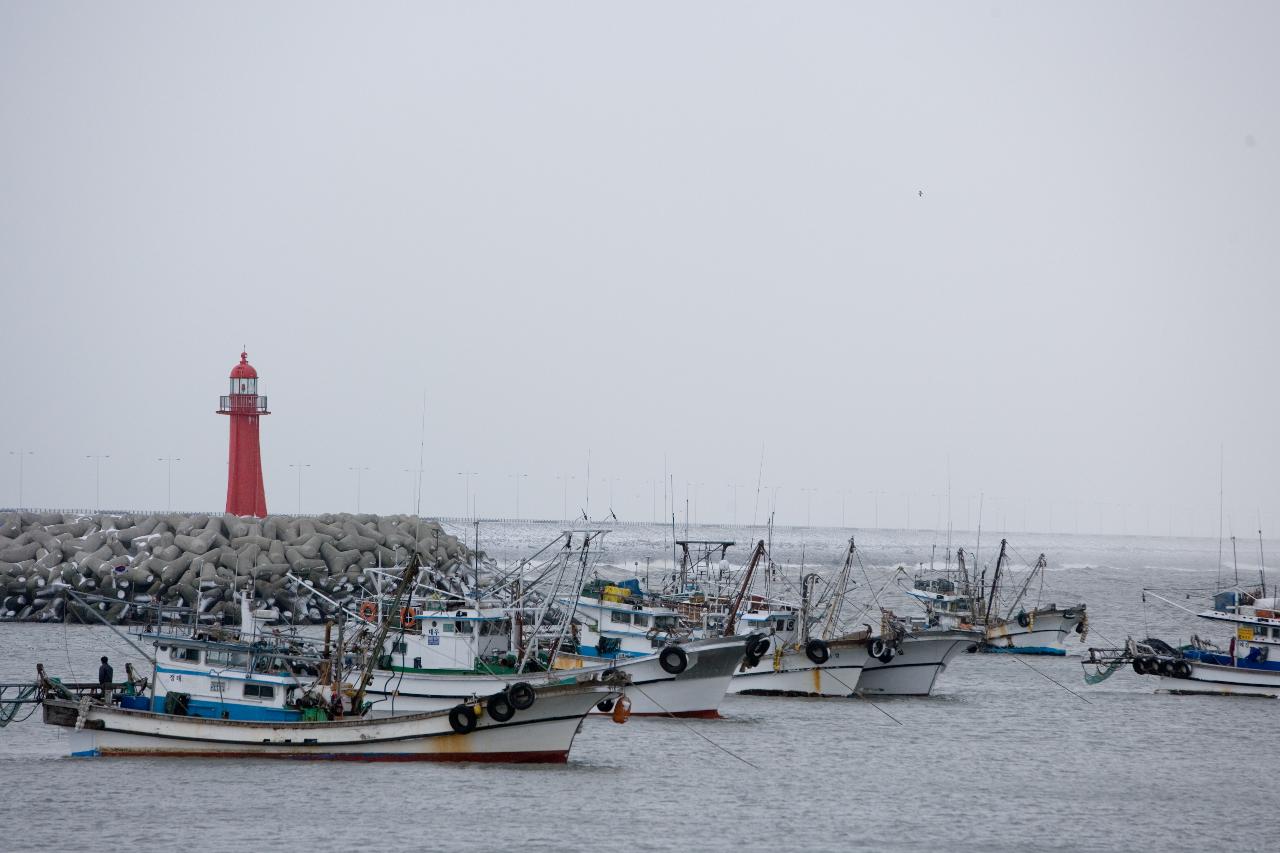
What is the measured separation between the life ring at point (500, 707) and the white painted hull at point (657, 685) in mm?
4842

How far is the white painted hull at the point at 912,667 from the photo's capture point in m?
50.2

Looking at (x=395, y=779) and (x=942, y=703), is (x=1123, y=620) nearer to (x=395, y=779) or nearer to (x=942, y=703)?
(x=942, y=703)

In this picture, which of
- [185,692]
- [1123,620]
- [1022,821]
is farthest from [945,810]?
[1123,620]

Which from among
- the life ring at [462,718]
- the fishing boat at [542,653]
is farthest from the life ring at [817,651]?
the life ring at [462,718]

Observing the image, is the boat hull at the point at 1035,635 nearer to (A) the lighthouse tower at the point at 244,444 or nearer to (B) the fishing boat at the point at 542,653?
(B) the fishing boat at the point at 542,653

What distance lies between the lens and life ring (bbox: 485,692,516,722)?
33625mm

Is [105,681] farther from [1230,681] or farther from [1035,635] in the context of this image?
[1035,635]

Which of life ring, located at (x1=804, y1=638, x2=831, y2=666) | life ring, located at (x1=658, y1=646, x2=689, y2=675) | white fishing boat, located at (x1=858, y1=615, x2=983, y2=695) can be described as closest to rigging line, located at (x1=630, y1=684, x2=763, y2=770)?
life ring, located at (x1=658, y1=646, x2=689, y2=675)

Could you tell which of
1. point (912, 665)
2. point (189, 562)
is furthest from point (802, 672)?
point (189, 562)

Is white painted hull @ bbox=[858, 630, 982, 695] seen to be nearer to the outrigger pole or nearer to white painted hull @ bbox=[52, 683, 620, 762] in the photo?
white painted hull @ bbox=[52, 683, 620, 762]

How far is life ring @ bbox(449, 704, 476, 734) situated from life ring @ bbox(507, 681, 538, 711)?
3.37ft

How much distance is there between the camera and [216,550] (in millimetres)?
68188

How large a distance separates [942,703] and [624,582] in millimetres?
11177

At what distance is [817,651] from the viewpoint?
48.6 metres
